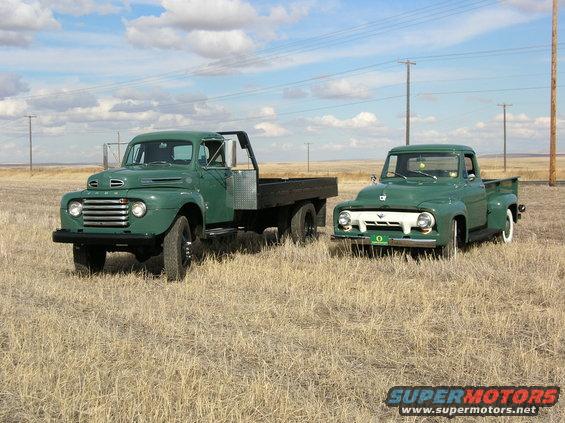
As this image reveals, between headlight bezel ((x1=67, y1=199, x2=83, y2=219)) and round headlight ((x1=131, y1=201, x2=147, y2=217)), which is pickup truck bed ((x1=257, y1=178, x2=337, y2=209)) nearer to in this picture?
round headlight ((x1=131, y1=201, x2=147, y2=217))

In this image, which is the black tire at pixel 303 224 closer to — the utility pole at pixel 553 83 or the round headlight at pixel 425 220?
the round headlight at pixel 425 220

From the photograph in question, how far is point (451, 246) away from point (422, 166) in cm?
182

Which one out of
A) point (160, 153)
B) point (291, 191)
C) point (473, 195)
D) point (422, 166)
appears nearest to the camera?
point (160, 153)

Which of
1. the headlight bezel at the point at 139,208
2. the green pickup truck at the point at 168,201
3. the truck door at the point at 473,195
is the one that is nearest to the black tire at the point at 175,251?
the green pickup truck at the point at 168,201

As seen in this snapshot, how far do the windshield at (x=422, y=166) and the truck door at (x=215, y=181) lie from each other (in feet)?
9.53

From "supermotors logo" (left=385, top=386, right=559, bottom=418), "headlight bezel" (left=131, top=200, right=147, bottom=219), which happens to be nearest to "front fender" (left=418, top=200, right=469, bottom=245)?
"headlight bezel" (left=131, top=200, right=147, bottom=219)

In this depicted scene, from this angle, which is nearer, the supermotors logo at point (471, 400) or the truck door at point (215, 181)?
the supermotors logo at point (471, 400)

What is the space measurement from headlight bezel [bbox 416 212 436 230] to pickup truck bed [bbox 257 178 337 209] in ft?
8.45

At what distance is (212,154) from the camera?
9906mm

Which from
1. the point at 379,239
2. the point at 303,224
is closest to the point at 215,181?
the point at 379,239

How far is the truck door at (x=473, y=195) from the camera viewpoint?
10.1m

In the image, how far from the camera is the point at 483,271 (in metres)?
8.44

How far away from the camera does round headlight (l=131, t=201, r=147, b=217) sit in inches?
320

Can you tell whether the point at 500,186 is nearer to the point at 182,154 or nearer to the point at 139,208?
the point at 182,154
